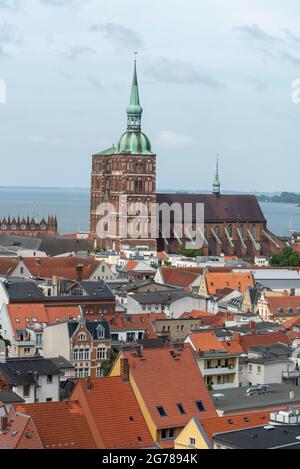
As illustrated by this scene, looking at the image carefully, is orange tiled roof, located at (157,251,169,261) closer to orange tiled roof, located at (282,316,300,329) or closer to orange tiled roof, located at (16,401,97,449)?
orange tiled roof, located at (282,316,300,329)

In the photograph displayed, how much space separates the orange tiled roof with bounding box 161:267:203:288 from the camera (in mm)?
85000

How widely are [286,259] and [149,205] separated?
1856cm

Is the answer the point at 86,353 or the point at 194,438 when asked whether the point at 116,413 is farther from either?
the point at 86,353

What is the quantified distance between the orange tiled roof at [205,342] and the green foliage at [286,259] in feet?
197

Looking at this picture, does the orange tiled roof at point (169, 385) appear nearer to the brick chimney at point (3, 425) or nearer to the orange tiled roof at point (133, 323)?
the brick chimney at point (3, 425)

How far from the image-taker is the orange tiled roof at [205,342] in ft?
163

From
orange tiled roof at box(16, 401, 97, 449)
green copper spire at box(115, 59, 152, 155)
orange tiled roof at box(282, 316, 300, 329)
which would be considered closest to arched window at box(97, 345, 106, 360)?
orange tiled roof at box(282, 316, 300, 329)

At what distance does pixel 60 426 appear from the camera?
32.5 meters

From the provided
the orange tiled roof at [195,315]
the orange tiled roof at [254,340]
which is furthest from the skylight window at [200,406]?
the orange tiled roof at [195,315]

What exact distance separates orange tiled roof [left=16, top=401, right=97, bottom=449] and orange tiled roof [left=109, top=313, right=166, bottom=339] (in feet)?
76.9

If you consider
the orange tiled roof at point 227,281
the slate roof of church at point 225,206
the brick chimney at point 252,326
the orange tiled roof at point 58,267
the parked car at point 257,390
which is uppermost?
the slate roof of church at point 225,206

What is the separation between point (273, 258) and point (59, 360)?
66.6 m

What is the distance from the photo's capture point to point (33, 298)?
6353 cm

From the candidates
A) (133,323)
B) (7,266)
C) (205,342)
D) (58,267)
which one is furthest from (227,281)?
(205,342)
